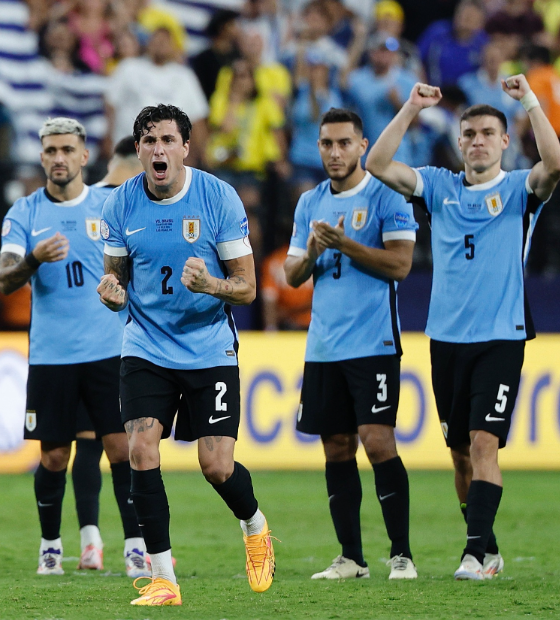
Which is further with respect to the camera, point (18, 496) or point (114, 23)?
point (114, 23)

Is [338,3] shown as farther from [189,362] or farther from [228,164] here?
[189,362]

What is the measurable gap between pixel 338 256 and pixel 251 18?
30.9 ft

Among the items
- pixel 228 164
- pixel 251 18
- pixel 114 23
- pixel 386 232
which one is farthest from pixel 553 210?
pixel 386 232

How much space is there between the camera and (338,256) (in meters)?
6.74

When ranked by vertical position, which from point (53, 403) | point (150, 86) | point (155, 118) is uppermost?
point (150, 86)

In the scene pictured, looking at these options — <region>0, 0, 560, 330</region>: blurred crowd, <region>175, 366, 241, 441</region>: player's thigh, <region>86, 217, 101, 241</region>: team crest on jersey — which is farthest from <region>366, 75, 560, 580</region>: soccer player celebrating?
<region>0, 0, 560, 330</region>: blurred crowd

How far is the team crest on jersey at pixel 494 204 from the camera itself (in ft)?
21.4

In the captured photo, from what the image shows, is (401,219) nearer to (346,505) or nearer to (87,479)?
(346,505)

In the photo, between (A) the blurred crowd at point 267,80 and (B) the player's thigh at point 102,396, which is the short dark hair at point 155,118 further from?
(A) the blurred crowd at point 267,80

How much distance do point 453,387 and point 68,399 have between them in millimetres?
2321

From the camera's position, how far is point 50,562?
263 inches

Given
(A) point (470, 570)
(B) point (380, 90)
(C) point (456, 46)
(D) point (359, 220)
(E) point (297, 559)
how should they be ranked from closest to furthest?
(A) point (470, 570)
(D) point (359, 220)
(E) point (297, 559)
(B) point (380, 90)
(C) point (456, 46)

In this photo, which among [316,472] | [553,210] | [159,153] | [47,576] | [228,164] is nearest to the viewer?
[159,153]

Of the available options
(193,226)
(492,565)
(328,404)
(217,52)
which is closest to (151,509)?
(193,226)
